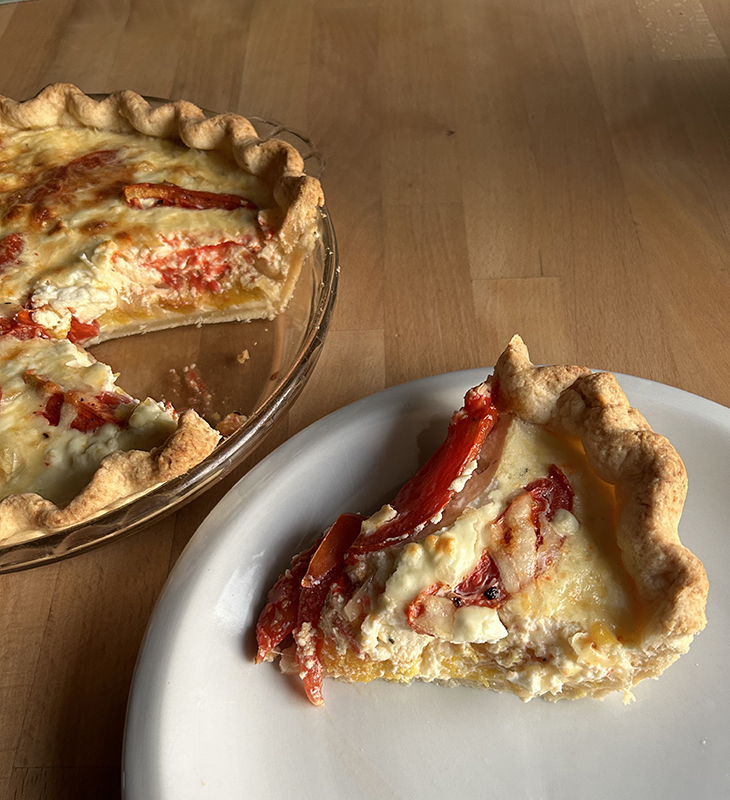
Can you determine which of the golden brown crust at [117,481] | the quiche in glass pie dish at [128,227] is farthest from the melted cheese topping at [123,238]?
the golden brown crust at [117,481]

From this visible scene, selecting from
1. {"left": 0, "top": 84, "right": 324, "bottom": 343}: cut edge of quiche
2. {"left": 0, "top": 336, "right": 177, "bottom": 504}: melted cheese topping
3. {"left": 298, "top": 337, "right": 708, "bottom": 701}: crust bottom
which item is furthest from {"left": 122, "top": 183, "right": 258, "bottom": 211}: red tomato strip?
{"left": 298, "top": 337, "right": 708, "bottom": 701}: crust bottom

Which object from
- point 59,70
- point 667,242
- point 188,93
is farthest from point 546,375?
point 59,70

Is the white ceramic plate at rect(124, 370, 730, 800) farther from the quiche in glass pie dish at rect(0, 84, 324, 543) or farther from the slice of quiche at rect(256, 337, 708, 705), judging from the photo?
the quiche in glass pie dish at rect(0, 84, 324, 543)

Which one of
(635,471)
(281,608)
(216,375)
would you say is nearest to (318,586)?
(281,608)

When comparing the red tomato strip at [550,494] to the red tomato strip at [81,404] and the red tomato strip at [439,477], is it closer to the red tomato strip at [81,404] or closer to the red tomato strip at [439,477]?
the red tomato strip at [439,477]

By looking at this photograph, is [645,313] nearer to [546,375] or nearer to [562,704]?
[546,375]

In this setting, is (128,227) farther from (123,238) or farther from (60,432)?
(60,432)
